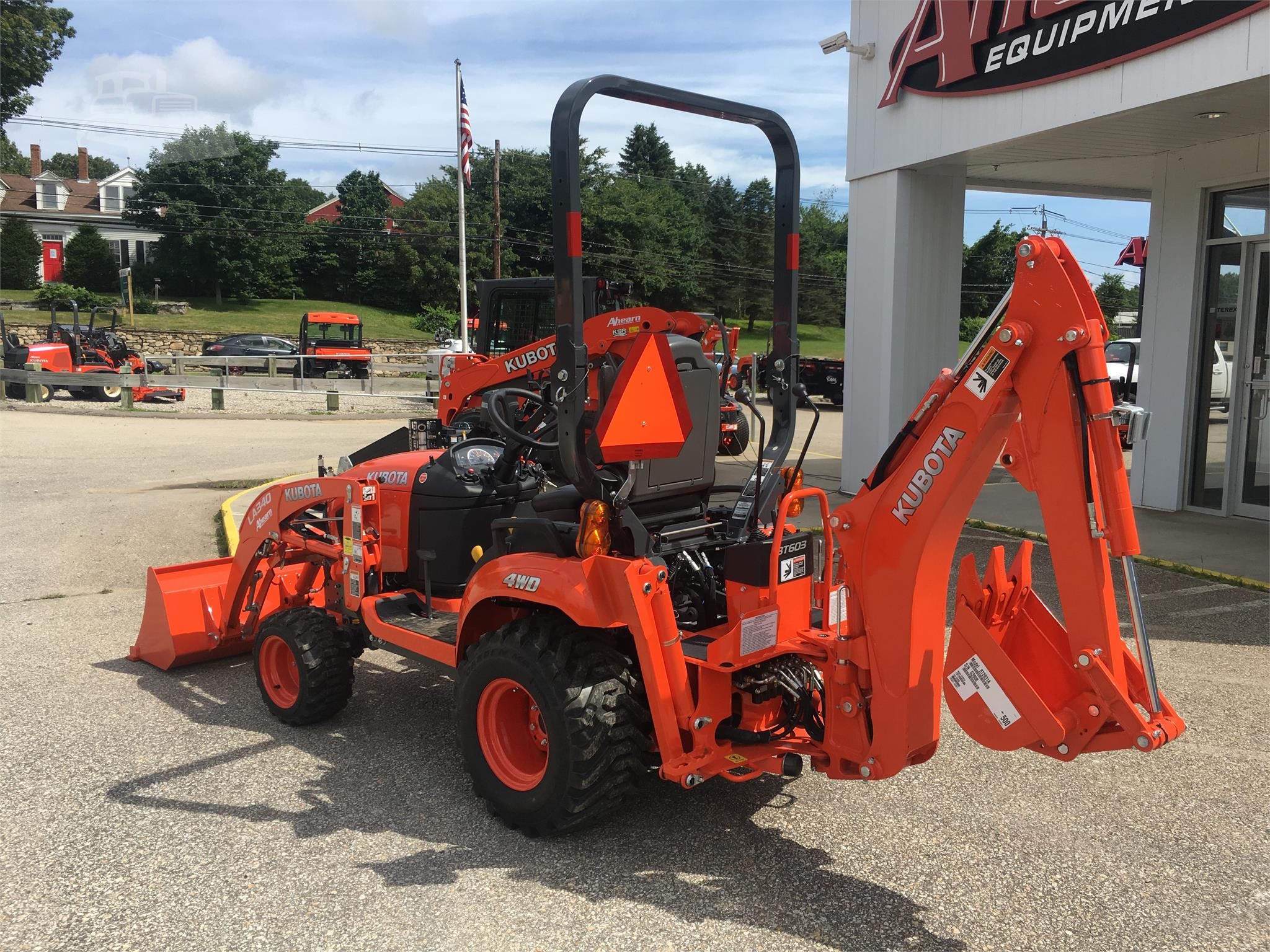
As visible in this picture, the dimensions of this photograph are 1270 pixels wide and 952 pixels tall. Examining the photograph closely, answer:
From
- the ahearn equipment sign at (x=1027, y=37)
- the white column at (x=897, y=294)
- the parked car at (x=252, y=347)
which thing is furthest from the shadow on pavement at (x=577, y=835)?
the parked car at (x=252, y=347)

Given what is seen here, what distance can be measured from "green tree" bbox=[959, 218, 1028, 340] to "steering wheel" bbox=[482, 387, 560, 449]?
175 ft

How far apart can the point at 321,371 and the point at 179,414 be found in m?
14.0

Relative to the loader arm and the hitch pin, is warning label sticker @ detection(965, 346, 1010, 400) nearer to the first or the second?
the loader arm

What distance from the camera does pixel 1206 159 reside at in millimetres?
9734

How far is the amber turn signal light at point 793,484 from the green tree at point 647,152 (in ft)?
277

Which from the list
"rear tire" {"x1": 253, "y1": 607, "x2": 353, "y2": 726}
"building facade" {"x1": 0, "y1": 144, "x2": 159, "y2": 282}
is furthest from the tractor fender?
"building facade" {"x1": 0, "y1": 144, "x2": 159, "y2": 282}

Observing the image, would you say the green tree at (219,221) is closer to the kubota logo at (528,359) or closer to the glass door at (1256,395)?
the kubota logo at (528,359)

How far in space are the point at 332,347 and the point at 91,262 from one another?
27062 millimetres

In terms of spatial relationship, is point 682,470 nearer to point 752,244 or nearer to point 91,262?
→ point 752,244

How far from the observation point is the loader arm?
2990mm

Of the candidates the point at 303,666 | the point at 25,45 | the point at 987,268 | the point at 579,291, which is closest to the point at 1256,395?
the point at 579,291

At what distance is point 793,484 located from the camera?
13.2 feet

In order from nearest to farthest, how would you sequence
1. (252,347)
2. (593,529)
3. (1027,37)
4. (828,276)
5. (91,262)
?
(593,529), (1027,37), (252,347), (828,276), (91,262)

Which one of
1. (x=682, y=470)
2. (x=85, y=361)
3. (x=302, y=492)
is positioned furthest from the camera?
(x=85, y=361)
